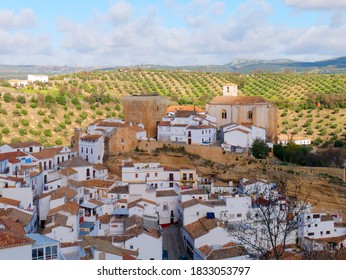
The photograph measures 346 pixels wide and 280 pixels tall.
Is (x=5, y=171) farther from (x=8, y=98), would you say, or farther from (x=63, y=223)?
(x=8, y=98)

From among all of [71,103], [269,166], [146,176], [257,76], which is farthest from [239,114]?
[257,76]

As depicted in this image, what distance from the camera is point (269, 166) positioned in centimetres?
1673

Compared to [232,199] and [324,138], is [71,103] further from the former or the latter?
[232,199]

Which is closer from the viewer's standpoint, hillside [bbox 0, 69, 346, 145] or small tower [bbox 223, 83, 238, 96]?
small tower [bbox 223, 83, 238, 96]

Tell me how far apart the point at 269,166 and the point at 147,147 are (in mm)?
4374

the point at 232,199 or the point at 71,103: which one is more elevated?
the point at 71,103

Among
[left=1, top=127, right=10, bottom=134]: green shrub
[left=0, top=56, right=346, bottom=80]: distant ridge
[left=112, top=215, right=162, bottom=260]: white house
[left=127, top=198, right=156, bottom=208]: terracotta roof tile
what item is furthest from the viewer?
[left=0, top=56, right=346, bottom=80]: distant ridge

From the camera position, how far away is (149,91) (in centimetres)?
3494

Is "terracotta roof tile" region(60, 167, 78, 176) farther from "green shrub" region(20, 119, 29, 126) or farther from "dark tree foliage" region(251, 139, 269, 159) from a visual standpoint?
"green shrub" region(20, 119, 29, 126)

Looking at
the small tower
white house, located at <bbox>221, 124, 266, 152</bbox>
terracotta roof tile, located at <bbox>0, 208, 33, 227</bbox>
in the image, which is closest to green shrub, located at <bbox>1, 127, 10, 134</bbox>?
the small tower

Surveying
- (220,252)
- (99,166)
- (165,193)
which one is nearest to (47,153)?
(99,166)

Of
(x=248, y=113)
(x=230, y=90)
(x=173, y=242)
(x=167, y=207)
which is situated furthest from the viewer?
(x=230, y=90)

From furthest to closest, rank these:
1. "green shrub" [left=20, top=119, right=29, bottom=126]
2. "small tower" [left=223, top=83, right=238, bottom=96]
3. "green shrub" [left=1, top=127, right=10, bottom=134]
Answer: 1. "green shrub" [left=20, top=119, right=29, bottom=126]
2. "green shrub" [left=1, top=127, right=10, bottom=134]
3. "small tower" [left=223, top=83, right=238, bottom=96]

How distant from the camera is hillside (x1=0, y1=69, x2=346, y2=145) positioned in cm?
2662
